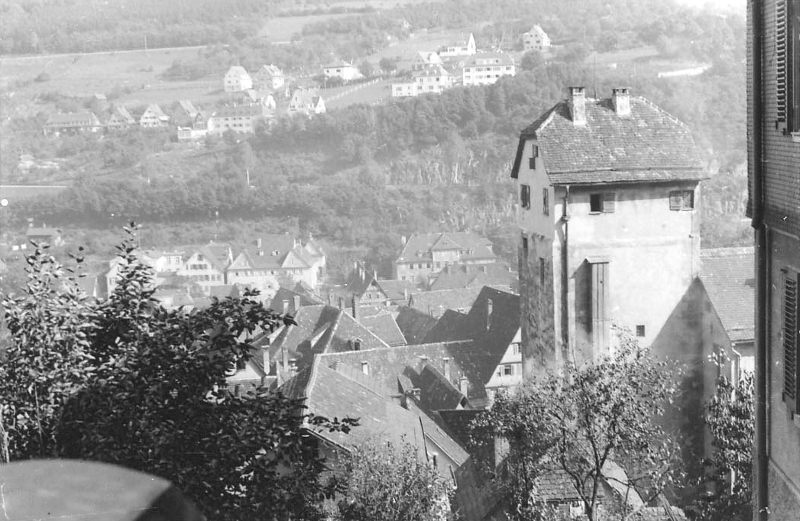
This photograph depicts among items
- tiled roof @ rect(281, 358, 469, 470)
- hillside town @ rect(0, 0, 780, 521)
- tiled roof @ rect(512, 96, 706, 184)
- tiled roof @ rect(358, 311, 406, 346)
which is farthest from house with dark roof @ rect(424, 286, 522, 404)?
tiled roof @ rect(512, 96, 706, 184)

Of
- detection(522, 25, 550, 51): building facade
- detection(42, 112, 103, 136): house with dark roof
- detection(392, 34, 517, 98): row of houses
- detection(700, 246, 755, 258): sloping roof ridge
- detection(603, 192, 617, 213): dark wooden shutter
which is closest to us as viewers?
detection(603, 192, 617, 213): dark wooden shutter

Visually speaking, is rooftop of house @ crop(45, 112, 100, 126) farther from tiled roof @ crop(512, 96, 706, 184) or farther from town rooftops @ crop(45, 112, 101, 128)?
tiled roof @ crop(512, 96, 706, 184)

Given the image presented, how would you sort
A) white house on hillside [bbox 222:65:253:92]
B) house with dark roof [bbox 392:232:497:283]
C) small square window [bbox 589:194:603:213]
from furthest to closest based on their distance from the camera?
white house on hillside [bbox 222:65:253:92], house with dark roof [bbox 392:232:497:283], small square window [bbox 589:194:603:213]

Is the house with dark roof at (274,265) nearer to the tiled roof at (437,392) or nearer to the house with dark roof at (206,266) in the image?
the house with dark roof at (206,266)

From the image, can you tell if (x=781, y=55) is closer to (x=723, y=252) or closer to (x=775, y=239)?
(x=775, y=239)

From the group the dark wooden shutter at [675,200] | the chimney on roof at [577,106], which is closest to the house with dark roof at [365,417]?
the dark wooden shutter at [675,200]
